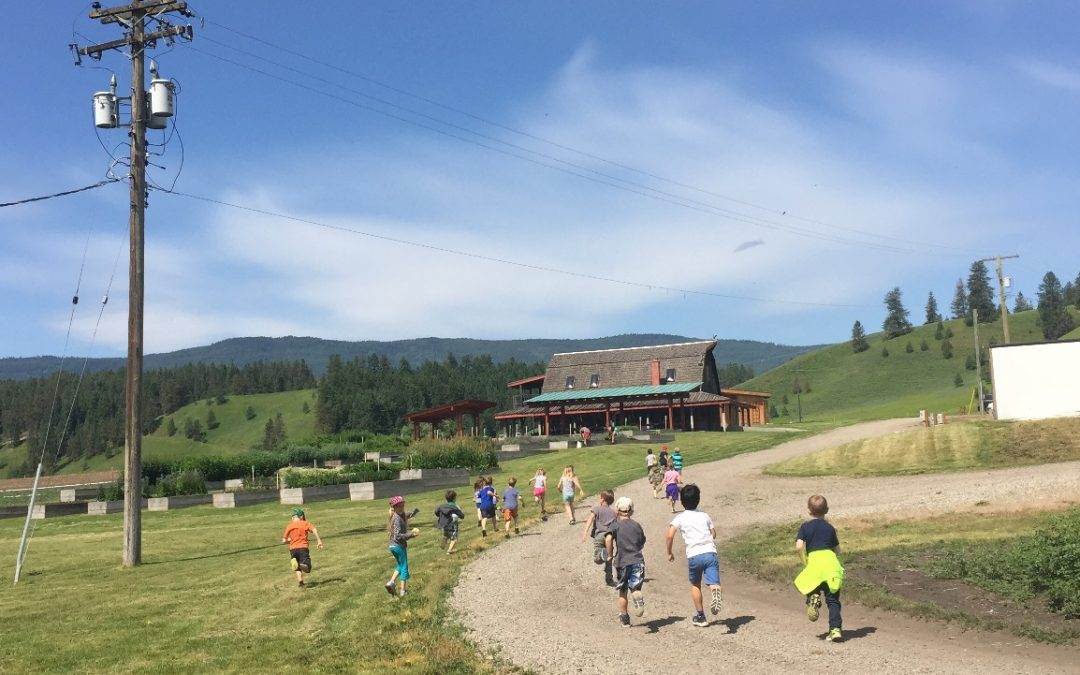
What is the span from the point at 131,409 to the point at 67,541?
29.7ft

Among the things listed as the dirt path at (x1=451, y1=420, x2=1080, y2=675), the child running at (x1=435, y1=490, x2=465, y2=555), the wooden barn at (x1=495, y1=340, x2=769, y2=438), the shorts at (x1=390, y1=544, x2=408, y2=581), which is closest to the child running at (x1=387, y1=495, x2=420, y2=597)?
the shorts at (x1=390, y1=544, x2=408, y2=581)

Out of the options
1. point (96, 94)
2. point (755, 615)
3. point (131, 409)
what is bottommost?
point (755, 615)

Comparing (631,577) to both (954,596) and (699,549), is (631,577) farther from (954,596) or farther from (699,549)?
(954,596)

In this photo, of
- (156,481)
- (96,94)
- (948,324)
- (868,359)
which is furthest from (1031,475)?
(948,324)

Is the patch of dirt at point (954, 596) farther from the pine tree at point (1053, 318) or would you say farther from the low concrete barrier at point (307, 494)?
the pine tree at point (1053, 318)

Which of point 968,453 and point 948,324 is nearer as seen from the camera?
point 968,453

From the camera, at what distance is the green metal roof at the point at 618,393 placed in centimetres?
7581

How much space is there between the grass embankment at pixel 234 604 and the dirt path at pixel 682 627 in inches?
31.9

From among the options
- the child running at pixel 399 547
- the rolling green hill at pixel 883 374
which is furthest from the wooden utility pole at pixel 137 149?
the rolling green hill at pixel 883 374

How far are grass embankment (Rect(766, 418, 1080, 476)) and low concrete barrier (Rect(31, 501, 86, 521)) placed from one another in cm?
2909

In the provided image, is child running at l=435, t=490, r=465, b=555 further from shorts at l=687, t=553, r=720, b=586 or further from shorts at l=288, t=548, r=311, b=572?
shorts at l=687, t=553, r=720, b=586

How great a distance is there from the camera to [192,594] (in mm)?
19094

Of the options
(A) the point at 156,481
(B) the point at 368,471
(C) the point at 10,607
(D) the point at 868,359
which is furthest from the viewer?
(D) the point at 868,359

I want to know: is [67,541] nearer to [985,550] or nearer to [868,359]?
[985,550]
